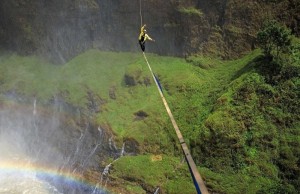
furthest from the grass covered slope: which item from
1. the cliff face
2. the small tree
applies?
the cliff face

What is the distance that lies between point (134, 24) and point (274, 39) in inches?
717

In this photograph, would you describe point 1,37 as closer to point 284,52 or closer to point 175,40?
point 175,40

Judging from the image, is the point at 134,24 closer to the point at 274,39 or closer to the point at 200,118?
the point at 200,118

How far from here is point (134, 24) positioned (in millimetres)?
38500

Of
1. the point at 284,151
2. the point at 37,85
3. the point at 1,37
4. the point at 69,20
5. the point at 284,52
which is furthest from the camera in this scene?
the point at 1,37

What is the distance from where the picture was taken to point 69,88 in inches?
1411

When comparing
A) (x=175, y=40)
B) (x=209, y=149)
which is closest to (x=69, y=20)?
(x=175, y=40)

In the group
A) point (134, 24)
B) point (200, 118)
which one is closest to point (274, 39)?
point (200, 118)

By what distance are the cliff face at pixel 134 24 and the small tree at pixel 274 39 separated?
14.4 ft

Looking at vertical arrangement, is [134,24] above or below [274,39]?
above

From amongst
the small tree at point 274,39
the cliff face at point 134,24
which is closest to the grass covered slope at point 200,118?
the small tree at point 274,39

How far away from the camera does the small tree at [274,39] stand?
24.5m

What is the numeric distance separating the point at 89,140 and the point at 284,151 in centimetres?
1658

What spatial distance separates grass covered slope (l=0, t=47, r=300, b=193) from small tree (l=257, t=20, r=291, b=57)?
124 cm
